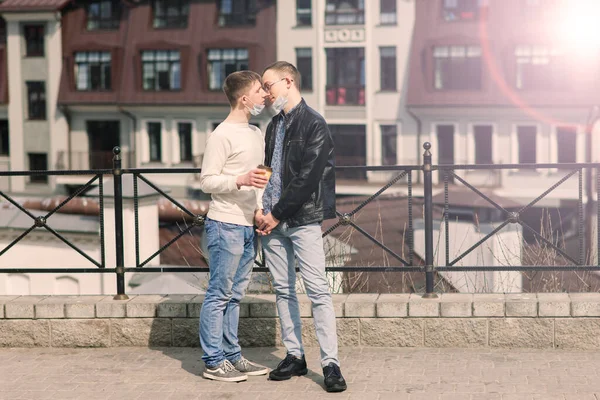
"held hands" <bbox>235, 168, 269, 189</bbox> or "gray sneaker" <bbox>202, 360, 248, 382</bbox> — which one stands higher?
"held hands" <bbox>235, 168, 269, 189</bbox>

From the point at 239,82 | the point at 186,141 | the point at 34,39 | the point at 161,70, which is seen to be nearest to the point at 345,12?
the point at 161,70

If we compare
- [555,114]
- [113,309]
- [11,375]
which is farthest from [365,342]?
[555,114]

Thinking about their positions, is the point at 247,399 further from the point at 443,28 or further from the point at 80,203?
the point at 443,28

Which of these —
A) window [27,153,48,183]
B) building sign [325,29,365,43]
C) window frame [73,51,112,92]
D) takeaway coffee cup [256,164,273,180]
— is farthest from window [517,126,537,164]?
takeaway coffee cup [256,164,273,180]

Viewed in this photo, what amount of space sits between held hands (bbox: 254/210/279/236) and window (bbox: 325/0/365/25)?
4551cm

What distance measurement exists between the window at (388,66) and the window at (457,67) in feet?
7.81

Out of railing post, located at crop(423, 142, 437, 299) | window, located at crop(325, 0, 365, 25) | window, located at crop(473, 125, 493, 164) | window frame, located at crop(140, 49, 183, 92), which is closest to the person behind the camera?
railing post, located at crop(423, 142, 437, 299)

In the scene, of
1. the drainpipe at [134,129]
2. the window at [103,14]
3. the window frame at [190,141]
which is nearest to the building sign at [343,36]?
the window frame at [190,141]

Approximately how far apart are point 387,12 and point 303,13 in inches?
164

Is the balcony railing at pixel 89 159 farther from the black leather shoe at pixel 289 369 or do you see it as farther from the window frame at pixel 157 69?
the black leather shoe at pixel 289 369

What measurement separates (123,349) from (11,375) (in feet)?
3.04

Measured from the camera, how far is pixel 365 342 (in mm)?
7340

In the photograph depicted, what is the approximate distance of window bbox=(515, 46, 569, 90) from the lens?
47219 mm

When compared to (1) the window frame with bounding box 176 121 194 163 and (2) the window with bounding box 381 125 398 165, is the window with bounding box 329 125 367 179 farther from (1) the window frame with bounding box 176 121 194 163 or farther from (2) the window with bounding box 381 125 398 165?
(1) the window frame with bounding box 176 121 194 163
